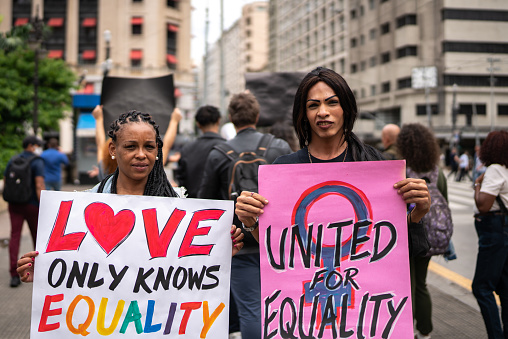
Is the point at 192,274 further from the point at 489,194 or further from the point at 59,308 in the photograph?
the point at 489,194

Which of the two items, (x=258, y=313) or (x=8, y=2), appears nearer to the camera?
(x=258, y=313)

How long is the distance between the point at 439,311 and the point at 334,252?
381 centimetres

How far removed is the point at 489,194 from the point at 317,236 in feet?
7.32

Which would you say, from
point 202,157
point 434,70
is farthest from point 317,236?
point 434,70

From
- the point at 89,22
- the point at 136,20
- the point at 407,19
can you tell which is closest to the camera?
the point at 89,22

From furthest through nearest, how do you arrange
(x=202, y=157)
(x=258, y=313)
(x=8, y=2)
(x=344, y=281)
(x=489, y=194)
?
1. (x=8, y=2)
2. (x=202, y=157)
3. (x=489, y=194)
4. (x=258, y=313)
5. (x=344, y=281)

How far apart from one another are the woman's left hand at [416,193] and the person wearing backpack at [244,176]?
1549mm

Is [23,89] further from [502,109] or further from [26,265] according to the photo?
[502,109]

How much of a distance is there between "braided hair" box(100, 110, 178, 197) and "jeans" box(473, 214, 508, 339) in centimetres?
263

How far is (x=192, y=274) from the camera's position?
8.12ft

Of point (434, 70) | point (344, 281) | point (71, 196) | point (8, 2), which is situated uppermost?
point (8, 2)

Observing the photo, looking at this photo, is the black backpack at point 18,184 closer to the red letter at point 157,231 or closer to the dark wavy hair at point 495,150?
the red letter at point 157,231

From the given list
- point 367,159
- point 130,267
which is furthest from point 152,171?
point 367,159

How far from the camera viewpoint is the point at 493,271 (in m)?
4.08
